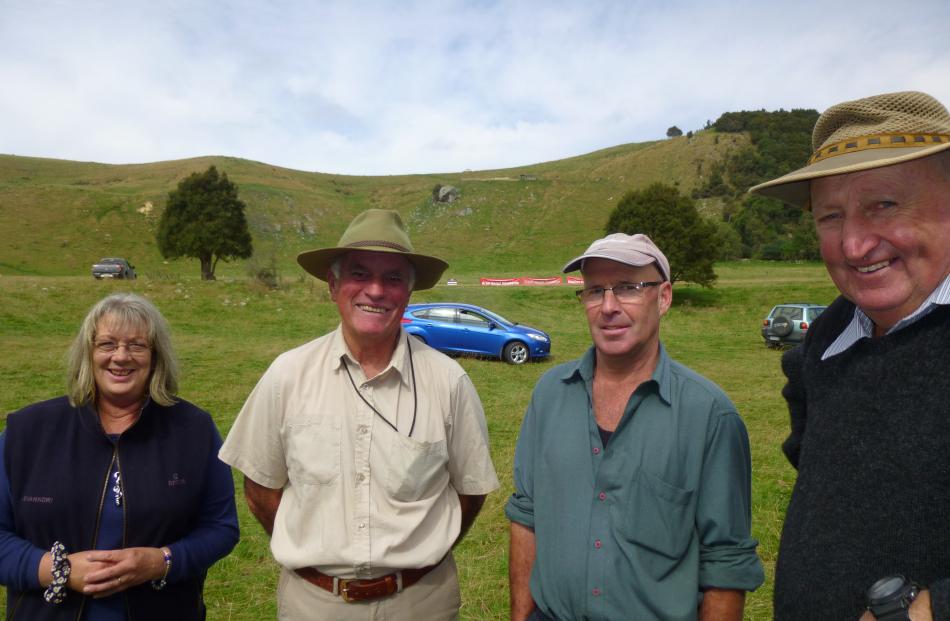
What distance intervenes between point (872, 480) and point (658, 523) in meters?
0.70

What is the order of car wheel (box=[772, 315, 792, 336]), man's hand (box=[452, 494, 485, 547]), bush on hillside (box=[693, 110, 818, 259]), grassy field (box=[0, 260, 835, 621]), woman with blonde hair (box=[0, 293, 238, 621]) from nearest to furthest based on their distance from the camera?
woman with blonde hair (box=[0, 293, 238, 621]) → man's hand (box=[452, 494, 485, 547]) → grassy field (box=[0, 260, 835, 621]) → car wheel (box=[772, 315, 792, 336]) → bush on hillside (box=[693, 110, 818, 259])

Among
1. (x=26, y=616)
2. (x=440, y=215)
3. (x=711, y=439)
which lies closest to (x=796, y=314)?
(x=711, y=439)

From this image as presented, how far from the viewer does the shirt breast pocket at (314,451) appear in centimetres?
240

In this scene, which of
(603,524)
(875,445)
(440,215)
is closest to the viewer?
(875,445)

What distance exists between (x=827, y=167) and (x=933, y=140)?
24 cm

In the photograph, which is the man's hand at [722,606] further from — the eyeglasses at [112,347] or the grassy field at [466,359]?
the eyeglasses at [112,347]

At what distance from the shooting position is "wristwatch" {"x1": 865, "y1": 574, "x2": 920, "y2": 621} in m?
1.28

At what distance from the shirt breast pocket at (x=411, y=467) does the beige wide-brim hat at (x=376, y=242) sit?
0.81 meters

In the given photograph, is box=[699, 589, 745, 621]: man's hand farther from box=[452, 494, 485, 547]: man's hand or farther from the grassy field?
the grassy field

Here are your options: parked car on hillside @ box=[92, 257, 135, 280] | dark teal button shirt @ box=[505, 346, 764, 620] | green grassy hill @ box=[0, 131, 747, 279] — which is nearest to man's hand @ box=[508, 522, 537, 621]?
dark teal button shirt @ box=[505, 346, 764, 620]

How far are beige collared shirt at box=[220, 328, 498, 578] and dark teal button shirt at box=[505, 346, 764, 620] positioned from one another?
0.56m

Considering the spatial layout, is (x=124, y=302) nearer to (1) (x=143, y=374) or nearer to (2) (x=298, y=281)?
(1) (x=143, y=374)

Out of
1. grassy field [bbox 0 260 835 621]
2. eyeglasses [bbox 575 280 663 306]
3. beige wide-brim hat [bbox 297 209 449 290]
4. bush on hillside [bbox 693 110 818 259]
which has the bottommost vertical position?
grassy field [bbox 0 260 835 621]

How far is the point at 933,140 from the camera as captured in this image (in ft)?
4.83
